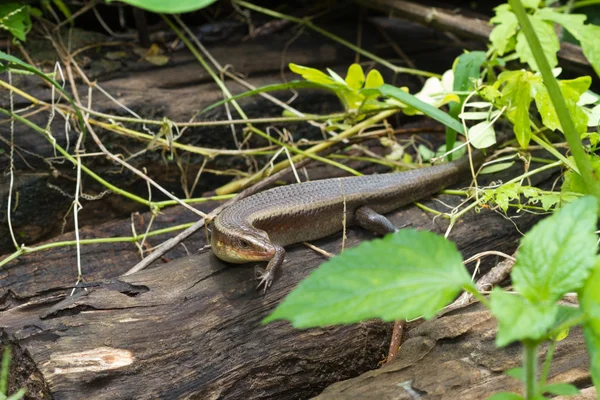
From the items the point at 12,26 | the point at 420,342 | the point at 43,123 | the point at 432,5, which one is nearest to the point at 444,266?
the point at 420,342

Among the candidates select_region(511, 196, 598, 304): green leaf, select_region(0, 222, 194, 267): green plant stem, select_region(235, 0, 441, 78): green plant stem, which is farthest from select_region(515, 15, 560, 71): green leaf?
select_region(0, 222, 194, 267): green plant stem

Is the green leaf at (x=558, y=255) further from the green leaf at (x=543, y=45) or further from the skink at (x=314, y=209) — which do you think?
the green leaf at (x=543, y=45)

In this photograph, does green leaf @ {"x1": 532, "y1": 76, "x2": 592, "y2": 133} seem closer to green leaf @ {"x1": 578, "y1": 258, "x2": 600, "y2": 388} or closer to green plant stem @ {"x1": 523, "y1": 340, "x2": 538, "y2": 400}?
green leaf @ {"x1": 578, "y1": 258, "x2": 600, "y2": 388}

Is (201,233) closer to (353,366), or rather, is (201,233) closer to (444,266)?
(353,366)

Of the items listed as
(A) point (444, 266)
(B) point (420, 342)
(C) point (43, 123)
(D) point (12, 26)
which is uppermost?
(D) point (12, 26)

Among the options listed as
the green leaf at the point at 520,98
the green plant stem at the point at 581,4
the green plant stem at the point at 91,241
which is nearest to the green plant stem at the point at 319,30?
the green plant stem at the point at 581,4

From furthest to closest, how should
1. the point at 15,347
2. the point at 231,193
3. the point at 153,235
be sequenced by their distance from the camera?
1. the point at 231,193
2. the point at 153,235
3. the point at 15,347
